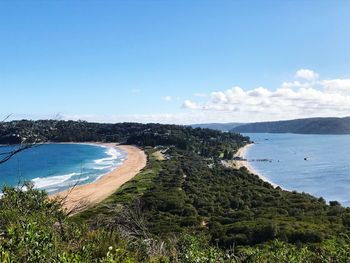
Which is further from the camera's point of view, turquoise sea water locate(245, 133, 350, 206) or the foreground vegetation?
turquoise sea water locate(245, 133, 350, 206)

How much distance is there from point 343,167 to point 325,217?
72508 millimetres

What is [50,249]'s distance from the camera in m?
6.81

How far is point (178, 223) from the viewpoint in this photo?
44000 mm

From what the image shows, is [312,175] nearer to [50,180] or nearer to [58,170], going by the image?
[50,180]

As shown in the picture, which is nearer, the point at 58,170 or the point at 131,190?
the point at 131,190

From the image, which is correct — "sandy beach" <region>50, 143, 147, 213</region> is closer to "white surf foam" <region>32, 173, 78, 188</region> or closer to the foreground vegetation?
the foreground vegetation

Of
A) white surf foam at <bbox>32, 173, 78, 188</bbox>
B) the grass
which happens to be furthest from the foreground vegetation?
white surf foam at <bbox>32, 173, 78, 188</bbox>

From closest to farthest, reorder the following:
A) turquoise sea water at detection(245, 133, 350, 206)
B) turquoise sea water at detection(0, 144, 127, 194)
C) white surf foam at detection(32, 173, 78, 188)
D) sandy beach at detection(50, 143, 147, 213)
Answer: sandy beach at detection(50, 143, 147, 213) → turquoise sea water at detection(245, 133, 350, 206) → white surf foam at detection(32, 173, 78, 188) → turquoise sea water at detection(0, 144, 127, 194)

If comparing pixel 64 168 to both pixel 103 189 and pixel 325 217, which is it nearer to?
pixel 103 189

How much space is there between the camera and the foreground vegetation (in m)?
7.92

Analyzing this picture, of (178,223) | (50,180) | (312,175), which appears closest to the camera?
(178,223)

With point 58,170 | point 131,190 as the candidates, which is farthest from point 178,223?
point 58,170

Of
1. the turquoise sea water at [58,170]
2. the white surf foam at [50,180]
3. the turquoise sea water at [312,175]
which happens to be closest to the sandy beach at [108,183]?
the turquoise sea water at [58,170]

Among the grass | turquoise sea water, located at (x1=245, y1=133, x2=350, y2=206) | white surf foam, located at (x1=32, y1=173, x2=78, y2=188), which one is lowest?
white surf foam, located at (x1=32, y1=173, x2=78, y2=188)
